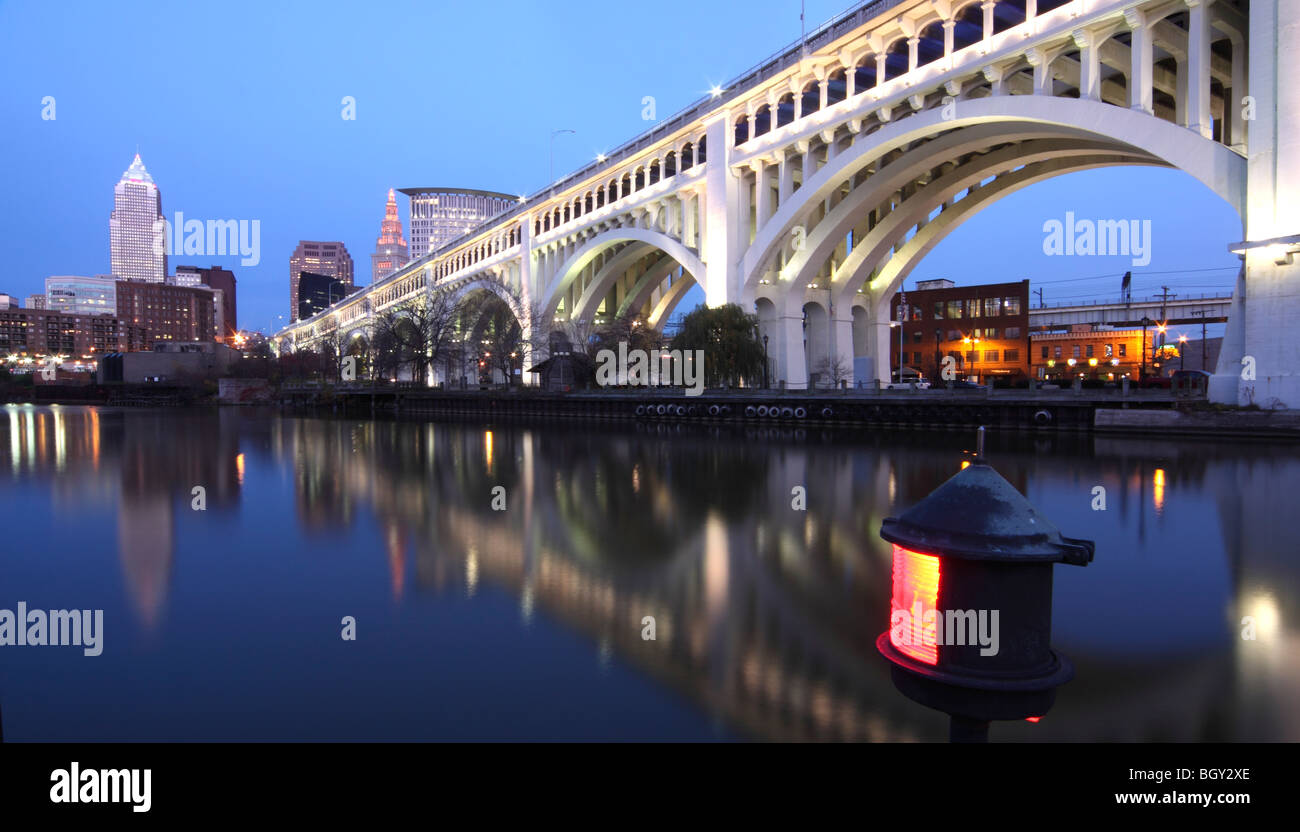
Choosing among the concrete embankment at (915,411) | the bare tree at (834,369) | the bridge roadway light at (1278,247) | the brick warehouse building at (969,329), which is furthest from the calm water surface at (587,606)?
the brick warehouse building at (969,329)

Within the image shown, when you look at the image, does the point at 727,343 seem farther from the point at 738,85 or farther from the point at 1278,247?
the point at 1278,247

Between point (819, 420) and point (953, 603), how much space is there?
34.0 metres

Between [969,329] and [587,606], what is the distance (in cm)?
7385

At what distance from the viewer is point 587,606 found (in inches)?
298

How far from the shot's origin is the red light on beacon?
312 centimetres

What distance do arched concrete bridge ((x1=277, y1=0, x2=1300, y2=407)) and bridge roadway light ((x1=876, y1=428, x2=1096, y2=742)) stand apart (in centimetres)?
2773

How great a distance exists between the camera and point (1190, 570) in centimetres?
880

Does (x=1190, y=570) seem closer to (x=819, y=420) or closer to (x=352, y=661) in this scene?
(x=352, y=661)

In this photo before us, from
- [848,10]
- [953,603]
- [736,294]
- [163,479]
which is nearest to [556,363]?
[736,294]

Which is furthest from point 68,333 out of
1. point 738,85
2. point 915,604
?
point 915,604

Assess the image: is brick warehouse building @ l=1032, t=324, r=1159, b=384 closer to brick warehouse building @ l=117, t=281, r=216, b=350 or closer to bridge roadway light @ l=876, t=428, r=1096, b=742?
bridge roadway light @ l=876, t=428, r=1096, b=742

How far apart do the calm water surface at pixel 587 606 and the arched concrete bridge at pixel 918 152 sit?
48.5ft

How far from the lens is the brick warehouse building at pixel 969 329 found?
232ft

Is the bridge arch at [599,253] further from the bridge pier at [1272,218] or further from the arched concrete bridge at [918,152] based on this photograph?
the bridge pier at [1272,218]
